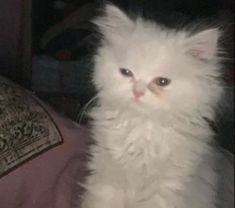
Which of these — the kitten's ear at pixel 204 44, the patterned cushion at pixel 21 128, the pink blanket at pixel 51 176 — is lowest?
the pink blanket at pixel 51 176

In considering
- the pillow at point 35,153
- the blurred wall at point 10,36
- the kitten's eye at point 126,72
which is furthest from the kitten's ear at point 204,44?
the blurred wall at point 10,36

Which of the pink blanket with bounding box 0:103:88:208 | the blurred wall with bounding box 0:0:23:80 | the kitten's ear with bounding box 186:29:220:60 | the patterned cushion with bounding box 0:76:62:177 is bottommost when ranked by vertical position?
the pink blanket with bounding box 0:103:88:208

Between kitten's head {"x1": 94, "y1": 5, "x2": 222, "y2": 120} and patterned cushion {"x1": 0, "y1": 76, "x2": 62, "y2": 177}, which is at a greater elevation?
kitten's head {"x1": 94, "y1": 5, "x2": 222, "y2": 120}

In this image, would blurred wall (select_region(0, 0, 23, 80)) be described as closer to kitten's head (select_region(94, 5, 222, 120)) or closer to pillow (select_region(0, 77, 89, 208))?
pillow (select_region(0, 77, 89, 208))

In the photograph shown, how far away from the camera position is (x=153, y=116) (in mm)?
1258

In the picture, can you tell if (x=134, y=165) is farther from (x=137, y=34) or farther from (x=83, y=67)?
(x=83, y=67)

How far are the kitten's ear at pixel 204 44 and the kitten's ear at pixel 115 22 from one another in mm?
160

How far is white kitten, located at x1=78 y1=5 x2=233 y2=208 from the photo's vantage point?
4.00 ft

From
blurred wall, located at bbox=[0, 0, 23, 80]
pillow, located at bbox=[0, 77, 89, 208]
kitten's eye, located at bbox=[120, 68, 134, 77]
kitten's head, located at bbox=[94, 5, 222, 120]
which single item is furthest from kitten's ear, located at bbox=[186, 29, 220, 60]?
blurred wall, located at bbox=[0, 0, 23, 80]

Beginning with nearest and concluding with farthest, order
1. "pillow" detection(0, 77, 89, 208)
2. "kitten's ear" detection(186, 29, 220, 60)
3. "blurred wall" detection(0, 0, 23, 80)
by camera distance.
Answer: "kitten's ear" detection(186, 29, 220, 60) < "pillow" detection(0, 77, 89, 208) < "blurred wall" detection(0, 0, 23, 80)

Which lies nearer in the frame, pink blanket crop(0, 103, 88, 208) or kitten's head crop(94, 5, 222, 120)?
kitten's head crop(94, 5, 222, 120)

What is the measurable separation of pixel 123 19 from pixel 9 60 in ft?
1.75

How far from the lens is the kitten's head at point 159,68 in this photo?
1.21 m

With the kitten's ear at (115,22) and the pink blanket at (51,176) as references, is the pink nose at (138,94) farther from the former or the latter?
the pink blanket at (51,176)
